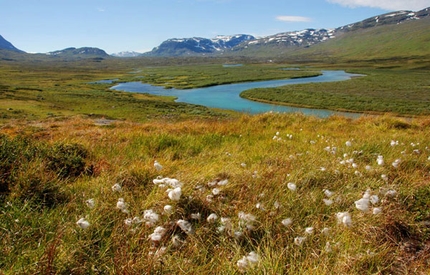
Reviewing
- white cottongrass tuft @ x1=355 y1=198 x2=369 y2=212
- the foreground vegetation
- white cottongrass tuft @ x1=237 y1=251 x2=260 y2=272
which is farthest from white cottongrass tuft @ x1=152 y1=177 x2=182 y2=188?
white cottongrass tuft @ x1=355 y1=198 x2=369 y2=212

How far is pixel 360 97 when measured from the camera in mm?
68188

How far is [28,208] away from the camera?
3.31 meters

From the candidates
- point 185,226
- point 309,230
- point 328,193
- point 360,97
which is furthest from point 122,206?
point 360,97

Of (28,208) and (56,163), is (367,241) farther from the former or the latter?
(56,163)

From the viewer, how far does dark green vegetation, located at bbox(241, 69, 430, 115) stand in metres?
56.7

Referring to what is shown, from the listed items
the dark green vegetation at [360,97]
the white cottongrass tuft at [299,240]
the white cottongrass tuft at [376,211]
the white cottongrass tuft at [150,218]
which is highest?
the white cottongrass tuft at [150,218]

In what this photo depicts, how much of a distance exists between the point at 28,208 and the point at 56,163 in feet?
6.31

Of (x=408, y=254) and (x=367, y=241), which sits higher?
(x=367, y=241)

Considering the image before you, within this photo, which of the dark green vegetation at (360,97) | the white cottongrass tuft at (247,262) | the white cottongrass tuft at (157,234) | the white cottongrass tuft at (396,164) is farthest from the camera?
the dark green vegetation at (360,97)

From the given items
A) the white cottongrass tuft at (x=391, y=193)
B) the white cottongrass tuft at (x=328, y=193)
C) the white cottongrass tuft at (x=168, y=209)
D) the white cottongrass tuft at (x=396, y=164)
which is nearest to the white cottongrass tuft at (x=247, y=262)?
the white cottongrass tuft at (x=168, y=209)

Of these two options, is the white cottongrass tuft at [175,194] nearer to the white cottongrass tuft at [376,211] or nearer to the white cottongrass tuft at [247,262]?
the white cottongrass tuft at [247,262]

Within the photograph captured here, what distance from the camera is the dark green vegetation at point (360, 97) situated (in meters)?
56.7

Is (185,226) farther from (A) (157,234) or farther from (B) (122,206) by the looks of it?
(B) (122,206)

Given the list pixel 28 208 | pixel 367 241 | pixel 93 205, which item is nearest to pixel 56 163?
pixel 28 208
